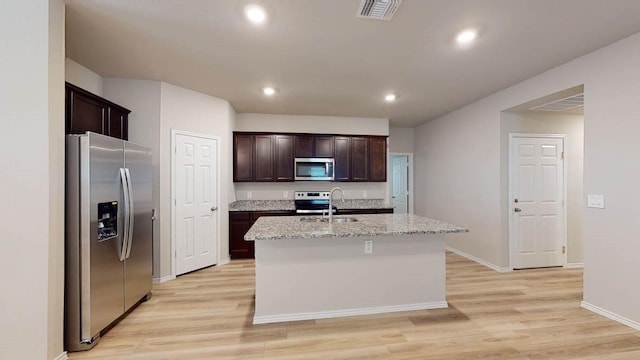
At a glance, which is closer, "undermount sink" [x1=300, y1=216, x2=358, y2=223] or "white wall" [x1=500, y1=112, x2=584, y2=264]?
"undermount sink" [x1=300, y1=216, x2=358, y2=223]

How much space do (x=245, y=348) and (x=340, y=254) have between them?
3.73 feet

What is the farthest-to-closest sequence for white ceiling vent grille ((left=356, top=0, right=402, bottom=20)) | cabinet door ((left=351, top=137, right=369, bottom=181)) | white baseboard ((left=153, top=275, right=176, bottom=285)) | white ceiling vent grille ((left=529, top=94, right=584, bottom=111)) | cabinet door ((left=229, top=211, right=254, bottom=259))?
1. cabinet door ((left=351, top=137, right=369, bottom=181))
2. cabinet door ((left=229, top=211, right=254, bottom=259))
3. white baseboard ((left=153, top=275, right=176, bottom=285))
4. white ceiling vent grille ((left=529, top=94, right=584, bottom=111))
5. white ceiling vent grille ((left=356, top=0, right=402, bottom=20))

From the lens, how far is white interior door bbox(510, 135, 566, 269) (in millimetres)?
3977

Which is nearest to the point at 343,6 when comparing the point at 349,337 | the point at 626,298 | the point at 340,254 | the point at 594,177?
the point at 340,254

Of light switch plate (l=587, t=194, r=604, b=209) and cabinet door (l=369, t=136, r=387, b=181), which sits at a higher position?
cabinet door (l=369, t=136, r=387, b=181)

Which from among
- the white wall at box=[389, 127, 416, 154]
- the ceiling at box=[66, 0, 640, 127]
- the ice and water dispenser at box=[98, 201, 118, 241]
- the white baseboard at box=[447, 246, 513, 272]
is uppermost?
the ceiling at box=[66, 0, 640, 127]

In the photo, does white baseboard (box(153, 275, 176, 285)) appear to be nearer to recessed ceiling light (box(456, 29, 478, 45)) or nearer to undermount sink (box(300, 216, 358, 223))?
undermount sink (box(300, 216, 358, 223))

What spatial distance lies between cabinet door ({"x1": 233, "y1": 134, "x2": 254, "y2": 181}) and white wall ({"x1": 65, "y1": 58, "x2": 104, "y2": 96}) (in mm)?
2027

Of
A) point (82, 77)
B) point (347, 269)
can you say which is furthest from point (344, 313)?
point (82, 77)

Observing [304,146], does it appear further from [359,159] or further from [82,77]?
[82,77]

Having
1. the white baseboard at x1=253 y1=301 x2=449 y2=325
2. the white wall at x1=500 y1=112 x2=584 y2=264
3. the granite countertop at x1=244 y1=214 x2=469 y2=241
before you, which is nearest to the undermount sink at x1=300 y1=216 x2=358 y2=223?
the granite countertop at x1=244 y1=214 x2=469 y2=241

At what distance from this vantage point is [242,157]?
4.91 metres

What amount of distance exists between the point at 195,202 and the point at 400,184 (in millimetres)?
4857

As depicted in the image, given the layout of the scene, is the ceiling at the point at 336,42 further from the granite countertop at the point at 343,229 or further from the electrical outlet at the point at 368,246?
the electrical outlet at the point at 368,246
